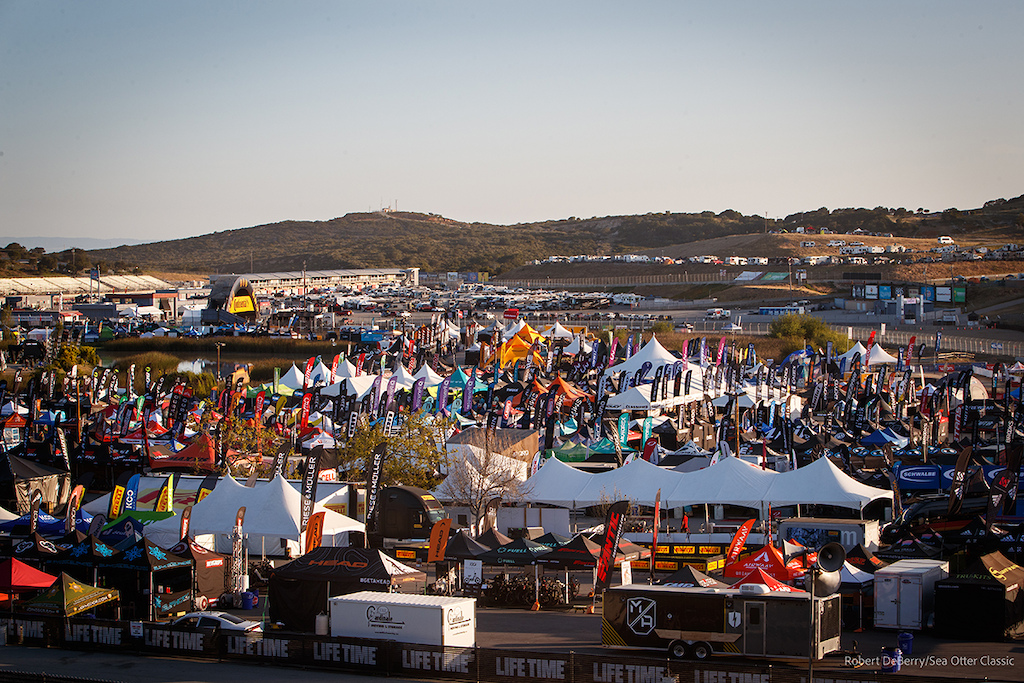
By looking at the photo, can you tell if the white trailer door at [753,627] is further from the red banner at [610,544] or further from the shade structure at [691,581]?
the red banner at [610,544]

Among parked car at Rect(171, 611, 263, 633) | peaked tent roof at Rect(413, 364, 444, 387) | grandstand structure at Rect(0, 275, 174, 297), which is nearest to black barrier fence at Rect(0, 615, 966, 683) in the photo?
parked car at Rect(171, 611, 263, 633)

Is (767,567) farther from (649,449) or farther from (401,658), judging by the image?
(649,449)

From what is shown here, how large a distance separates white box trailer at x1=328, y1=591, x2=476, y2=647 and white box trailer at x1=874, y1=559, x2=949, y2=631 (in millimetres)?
5623

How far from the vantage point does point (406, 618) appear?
42.8ft

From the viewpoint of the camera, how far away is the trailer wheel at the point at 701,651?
12680 mm

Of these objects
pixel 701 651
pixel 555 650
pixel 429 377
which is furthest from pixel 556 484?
pixel 429 377

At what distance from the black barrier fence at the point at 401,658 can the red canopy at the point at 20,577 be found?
108 centimetres

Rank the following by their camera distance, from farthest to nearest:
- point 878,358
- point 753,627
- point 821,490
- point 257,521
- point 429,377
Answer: point 878,358 < point 429,377 < point 821,490 < point 257,521 < point 753,627

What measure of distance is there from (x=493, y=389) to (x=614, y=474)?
15091mm

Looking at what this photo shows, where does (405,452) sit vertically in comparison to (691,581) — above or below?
below

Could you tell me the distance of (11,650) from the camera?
46.6 ft

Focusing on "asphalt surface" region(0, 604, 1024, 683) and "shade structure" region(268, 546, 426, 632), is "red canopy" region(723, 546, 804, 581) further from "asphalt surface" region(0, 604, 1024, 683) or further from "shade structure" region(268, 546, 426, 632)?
"shade structure" region(268, 546, 426, 632)

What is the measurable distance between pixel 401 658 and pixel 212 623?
290 centimetres

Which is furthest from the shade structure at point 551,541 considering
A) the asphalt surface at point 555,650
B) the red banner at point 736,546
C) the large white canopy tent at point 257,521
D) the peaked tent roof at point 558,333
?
the peaked tent roof at point 558,333
